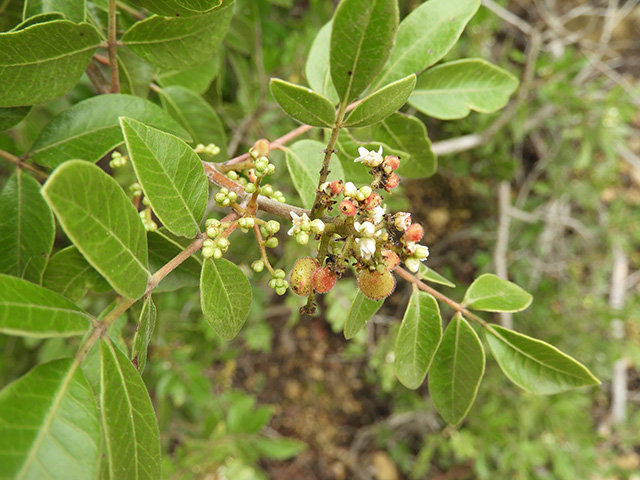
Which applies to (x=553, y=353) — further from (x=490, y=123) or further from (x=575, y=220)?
(x=575, y=220)

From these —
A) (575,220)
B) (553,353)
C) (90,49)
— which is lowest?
(575,220)

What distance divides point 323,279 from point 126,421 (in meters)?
0.39

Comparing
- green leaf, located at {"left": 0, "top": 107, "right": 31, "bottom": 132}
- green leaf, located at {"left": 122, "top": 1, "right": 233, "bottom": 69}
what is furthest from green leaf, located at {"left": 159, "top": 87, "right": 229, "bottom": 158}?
green leaf, located at {"left": 0, "top": 107, "right": 31, "bottom": 132}

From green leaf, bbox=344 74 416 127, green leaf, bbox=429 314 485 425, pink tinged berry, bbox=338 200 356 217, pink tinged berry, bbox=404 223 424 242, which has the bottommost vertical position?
green leaf, bbox=429 314 485 425

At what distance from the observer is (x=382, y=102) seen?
2.53 ft

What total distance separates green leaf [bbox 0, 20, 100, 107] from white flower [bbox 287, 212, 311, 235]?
0.55 metres

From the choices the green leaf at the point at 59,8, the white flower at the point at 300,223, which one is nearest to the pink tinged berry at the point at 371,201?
the white flower at the point at 300,223

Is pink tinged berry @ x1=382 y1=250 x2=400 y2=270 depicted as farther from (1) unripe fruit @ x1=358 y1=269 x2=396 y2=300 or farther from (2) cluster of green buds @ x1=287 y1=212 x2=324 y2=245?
(2) cluster of green buds @ x1=287 y1=212 x2=324 y2=245

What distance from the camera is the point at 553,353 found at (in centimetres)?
96

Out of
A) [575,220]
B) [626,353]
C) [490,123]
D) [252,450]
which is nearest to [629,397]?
[626,353]

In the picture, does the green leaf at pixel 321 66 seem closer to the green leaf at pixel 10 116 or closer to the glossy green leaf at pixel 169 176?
the glossy green leaf at pixel 169 176

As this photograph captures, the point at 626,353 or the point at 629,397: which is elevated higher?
the point at 626,353

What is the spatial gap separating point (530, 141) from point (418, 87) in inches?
112

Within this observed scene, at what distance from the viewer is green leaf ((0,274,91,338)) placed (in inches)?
24.1
